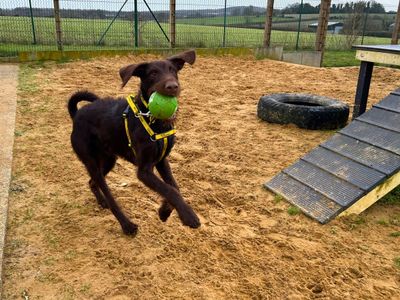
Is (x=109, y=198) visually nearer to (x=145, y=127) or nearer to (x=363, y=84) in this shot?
(x=145, y=127)

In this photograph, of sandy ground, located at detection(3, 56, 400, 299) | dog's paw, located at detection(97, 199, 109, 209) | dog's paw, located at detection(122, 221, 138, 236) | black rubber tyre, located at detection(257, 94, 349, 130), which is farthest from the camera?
black rubber tyre, located at detection(257, 94, 349, 130)

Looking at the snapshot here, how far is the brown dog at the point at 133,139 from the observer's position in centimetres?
299

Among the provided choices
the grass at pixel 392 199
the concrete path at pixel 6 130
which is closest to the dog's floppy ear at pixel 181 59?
the concrete path at pixel 6 130

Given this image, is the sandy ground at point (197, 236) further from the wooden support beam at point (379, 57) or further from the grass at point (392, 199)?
the wooden support beam at point (379, 57)

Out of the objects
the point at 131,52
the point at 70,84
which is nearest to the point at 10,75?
the point at 70,84

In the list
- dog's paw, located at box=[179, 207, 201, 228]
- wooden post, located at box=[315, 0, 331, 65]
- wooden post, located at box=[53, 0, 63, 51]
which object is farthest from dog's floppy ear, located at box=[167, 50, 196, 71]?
wooden post, located at box=[315, 0, 331, 65]

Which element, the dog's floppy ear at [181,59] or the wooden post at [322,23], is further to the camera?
the wooden post at [322,23]

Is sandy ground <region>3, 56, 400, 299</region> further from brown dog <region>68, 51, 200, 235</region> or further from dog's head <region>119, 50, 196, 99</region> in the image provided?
dog's head <region>119, 50, 196, 99</region>

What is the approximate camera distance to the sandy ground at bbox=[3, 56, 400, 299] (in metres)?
2.79

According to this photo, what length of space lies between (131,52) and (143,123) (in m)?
10.6

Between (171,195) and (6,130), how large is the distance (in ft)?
12.8

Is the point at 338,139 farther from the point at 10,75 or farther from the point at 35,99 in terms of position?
the point at 10,75

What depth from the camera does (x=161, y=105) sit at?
286 centimetres

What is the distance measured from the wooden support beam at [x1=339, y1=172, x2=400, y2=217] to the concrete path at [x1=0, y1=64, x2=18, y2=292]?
2990mm
